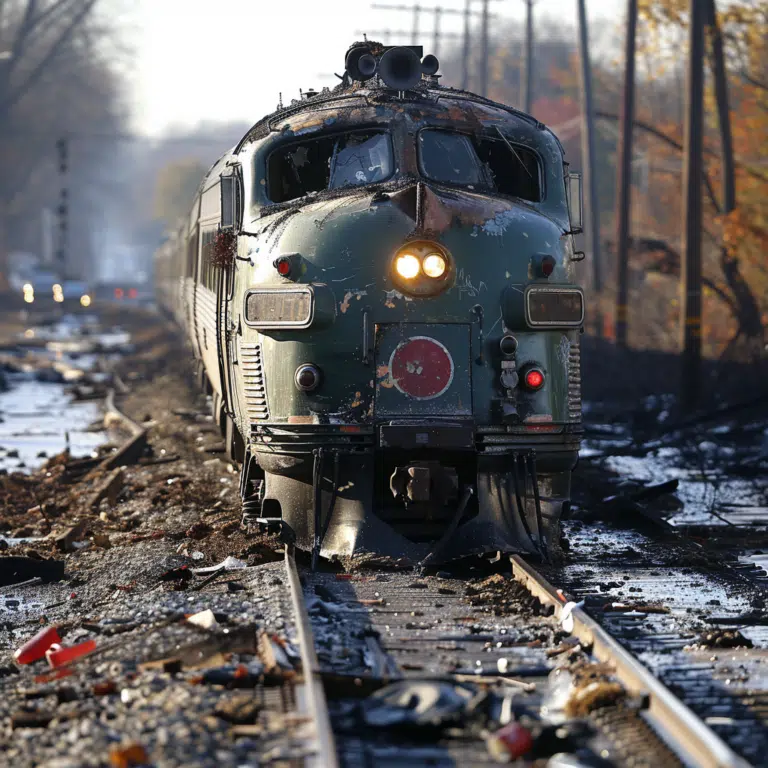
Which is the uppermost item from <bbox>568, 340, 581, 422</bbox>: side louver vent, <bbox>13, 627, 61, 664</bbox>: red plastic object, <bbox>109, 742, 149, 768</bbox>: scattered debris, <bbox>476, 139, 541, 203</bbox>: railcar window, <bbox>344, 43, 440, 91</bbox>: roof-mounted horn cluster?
<bbox>344, 43, 440, 91</bbox>: roof-mounted horn cluster

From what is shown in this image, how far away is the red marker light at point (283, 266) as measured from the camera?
8.63 metres

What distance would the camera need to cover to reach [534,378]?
28.3 feet

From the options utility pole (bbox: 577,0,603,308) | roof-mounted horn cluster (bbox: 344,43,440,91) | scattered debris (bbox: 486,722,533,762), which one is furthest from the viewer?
utility pole (bbox: 577,0,603,308)

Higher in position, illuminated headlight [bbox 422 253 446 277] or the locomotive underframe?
illuminated headlight [bbox 422 253 446 277]

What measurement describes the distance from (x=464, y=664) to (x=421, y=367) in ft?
8.70

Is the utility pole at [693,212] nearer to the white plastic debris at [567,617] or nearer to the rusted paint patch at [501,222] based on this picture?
the rusted paint patch at [501,222]

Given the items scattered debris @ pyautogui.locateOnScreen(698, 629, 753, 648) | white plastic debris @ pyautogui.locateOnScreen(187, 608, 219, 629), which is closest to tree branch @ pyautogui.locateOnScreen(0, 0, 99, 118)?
white plastic debris @ pyautogui.locateOnScreen(187, 608, 219, 629)

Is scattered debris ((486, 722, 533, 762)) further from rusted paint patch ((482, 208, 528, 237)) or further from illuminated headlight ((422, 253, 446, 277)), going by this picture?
rusted paint patch ((482, 208, 528, 237))

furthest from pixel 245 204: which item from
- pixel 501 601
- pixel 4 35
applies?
pixel 4 35

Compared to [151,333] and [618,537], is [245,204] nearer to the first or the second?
[618,537]

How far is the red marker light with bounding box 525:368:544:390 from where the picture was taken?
28.2 ft

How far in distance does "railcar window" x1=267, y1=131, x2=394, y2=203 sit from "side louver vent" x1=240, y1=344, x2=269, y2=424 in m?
1.14

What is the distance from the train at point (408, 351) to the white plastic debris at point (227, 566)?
1.22 feet

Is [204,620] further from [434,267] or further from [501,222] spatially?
[501,222]
